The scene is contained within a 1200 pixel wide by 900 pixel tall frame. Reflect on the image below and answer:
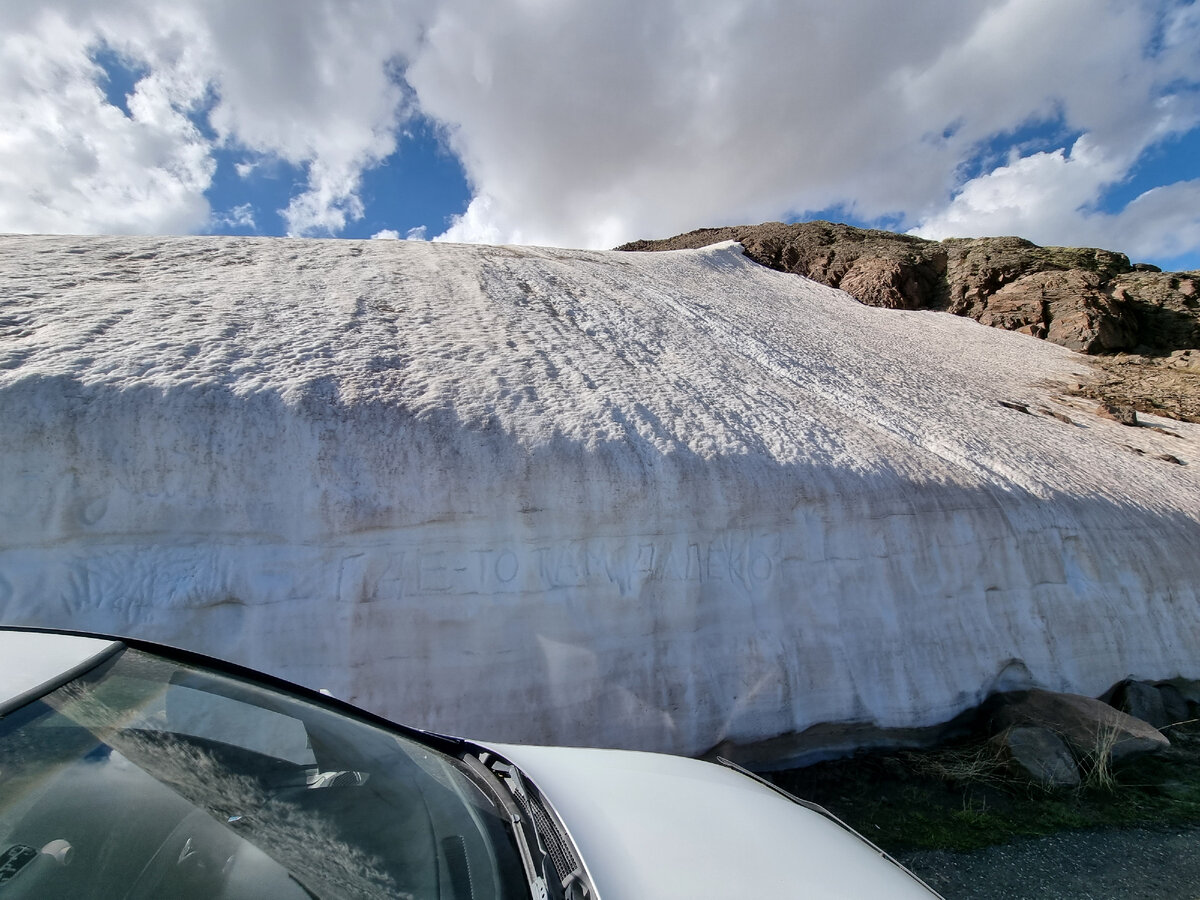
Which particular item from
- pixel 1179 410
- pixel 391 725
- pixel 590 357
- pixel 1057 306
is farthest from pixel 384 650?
pixel 1057 306

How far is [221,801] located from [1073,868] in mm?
3984

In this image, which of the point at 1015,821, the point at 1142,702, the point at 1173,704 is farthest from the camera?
the point at 1173,704

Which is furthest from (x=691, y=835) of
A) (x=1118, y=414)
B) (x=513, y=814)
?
(x=1118, y=414)

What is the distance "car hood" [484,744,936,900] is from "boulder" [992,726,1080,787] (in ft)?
9.14

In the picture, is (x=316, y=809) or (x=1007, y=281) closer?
(x=316, y=809)

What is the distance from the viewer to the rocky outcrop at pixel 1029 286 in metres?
13.5

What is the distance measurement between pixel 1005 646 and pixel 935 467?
1.58 metres

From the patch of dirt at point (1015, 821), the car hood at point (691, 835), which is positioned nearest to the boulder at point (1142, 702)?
the patch of dirt at point (1015, 821)

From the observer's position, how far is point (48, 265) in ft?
18.7

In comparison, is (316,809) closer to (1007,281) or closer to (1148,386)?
(1148,386)

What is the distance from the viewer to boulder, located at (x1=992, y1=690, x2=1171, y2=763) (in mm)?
4301

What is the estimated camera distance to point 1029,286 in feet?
50.8

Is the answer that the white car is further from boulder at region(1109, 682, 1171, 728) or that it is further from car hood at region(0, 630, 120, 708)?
boulder at region(1109, 682, 1171, 728)

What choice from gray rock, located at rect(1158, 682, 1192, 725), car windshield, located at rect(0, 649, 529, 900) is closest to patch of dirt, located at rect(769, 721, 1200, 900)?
gray rock, located at rect(1158, 682, 1192, 725)
